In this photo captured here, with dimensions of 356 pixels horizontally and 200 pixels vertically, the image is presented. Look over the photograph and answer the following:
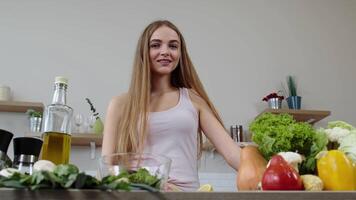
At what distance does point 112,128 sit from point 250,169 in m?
0.70

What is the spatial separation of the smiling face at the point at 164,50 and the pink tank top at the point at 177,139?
0.13 metres

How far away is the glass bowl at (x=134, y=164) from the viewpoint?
60cm

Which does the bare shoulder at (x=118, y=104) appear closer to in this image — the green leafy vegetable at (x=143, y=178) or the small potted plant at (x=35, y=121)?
the green leafy vegetable at (x=143, y=178)

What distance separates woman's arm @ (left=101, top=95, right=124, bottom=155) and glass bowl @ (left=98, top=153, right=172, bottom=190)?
0.64 m

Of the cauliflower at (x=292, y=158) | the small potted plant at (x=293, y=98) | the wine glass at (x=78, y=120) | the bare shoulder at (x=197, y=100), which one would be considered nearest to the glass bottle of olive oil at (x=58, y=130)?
the cauliflower at (x=292, y=158)

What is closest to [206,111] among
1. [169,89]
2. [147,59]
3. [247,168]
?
[169,89]

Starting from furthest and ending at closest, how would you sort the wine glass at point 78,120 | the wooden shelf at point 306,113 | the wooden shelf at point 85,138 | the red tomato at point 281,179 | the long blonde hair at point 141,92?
1. the wooden shelf at point 306,113
2. the wine glass at point 78,120
3. the wooden shelf at point 85,138
4. the long blonde hair at point 141,92
5. the red tomato at point 281,179

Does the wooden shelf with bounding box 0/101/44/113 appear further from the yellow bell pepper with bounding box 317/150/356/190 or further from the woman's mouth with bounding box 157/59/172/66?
the yellow bell pepper with bounding box 317/150/356/190

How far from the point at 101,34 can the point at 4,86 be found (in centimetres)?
77

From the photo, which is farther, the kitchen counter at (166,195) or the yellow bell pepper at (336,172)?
the yellow bell pepper at (336,172)

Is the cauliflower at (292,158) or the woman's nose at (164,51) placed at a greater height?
the woman's nose at (164,51)

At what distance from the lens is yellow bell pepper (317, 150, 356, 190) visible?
1.90 ft

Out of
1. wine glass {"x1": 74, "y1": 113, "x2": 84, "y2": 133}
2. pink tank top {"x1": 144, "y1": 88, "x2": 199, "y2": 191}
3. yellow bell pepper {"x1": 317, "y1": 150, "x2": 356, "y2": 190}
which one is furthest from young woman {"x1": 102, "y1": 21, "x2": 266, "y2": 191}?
wine glass {"x1": 74, "y1": 113, "x2": 84, "y2": 133}

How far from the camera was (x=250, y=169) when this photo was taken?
682mm
